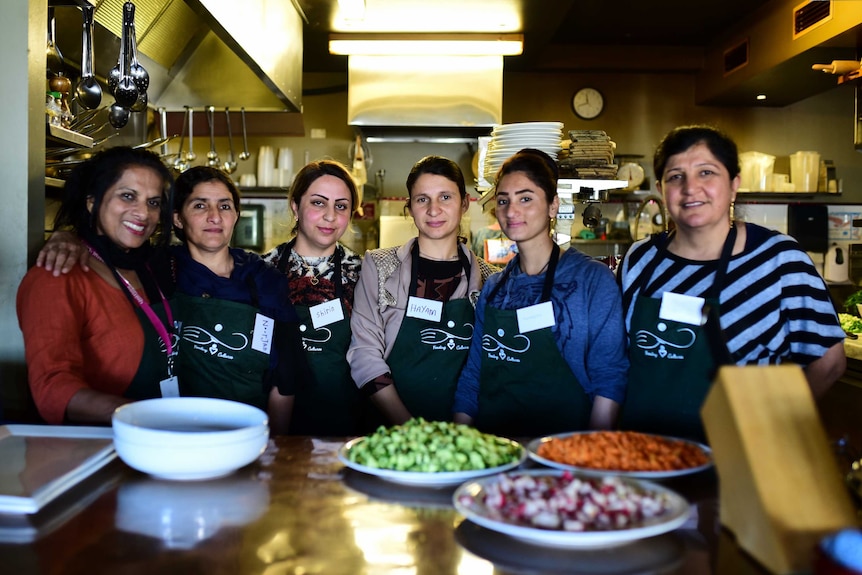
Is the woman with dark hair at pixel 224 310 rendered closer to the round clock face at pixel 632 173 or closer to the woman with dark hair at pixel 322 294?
the woman with dark hair at pixel 322 294

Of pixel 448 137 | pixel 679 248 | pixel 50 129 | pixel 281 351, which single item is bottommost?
pixel 281 351

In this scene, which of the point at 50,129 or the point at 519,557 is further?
the point at 50,129

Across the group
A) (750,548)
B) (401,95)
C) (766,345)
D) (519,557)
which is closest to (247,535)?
(519,557)

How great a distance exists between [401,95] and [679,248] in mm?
3677

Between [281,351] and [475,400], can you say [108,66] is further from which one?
[475,400]

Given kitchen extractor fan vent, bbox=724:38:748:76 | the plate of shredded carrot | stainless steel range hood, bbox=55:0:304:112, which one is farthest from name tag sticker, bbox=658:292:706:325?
kitchen extractor fan vent, bbox=724:38:748:76

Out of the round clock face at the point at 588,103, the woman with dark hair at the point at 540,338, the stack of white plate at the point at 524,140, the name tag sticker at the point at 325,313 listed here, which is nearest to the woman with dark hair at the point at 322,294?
the name tag sticker at the point at 325,313

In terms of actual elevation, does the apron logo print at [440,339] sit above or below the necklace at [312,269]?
below

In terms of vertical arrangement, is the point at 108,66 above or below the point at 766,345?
above

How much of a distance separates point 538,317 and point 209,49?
3290 millimetres

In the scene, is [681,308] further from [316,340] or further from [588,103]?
→ [588,103]

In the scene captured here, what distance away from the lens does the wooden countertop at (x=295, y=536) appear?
1051 millimetres

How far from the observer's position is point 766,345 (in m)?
2.10

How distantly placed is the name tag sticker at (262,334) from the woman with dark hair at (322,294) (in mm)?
246
